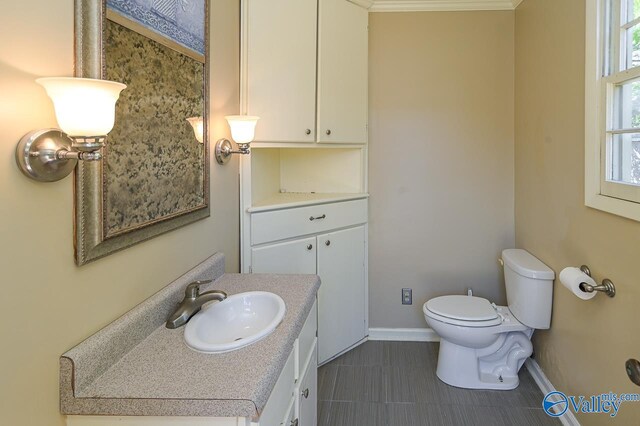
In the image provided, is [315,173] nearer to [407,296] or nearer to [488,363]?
[407,296]

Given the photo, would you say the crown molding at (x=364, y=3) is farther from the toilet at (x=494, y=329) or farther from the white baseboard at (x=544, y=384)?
the white baseboard at (x=544, y=384)

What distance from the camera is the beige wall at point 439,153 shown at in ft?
9.55

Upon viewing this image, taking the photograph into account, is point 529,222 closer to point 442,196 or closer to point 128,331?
point 442,196

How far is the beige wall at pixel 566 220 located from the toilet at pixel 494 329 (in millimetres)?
97

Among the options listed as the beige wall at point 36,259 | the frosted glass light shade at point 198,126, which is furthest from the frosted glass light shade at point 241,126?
the beige wall at point 36,259

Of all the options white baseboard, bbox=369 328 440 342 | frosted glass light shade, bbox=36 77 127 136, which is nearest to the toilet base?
white baseboard, bbox=369 328 440 342

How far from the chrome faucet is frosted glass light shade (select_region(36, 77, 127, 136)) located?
0.65m

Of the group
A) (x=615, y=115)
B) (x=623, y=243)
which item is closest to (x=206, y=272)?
(x=623, y=243)

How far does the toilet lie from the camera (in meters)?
2.29

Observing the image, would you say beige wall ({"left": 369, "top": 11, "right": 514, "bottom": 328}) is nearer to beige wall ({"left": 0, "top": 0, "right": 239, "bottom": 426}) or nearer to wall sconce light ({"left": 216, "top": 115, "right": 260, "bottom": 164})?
wall sconce light ({"left": 216, "top": 115, "right": 260, "bottom": 164})

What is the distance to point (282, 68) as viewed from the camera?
7.61ft
